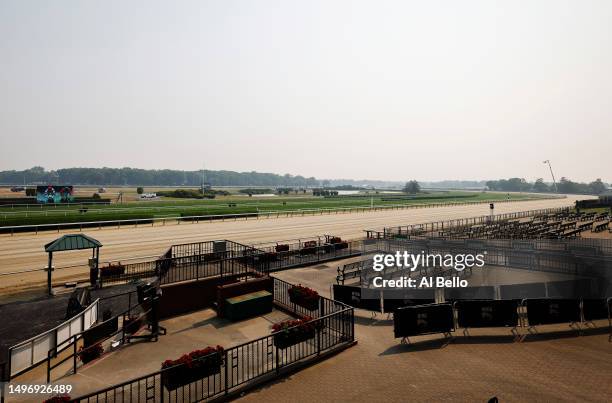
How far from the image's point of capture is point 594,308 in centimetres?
1320

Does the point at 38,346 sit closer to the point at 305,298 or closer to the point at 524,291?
the point at 305,298

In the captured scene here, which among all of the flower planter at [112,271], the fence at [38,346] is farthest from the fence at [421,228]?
the fence at [38,346]

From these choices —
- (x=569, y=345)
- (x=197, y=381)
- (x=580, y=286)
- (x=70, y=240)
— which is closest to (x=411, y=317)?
(x=569, y=345)

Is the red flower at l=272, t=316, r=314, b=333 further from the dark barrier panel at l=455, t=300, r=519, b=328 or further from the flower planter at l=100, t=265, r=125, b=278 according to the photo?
the flower planter at l=100, t=265, r=125, b=278

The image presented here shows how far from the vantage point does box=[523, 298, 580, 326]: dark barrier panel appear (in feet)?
41.5

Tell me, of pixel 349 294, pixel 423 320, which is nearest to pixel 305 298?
pixel 349 294

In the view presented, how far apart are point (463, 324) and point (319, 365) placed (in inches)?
226

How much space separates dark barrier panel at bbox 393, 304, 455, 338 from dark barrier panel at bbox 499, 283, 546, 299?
4884 mm

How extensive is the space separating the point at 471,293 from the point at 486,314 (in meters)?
4.65

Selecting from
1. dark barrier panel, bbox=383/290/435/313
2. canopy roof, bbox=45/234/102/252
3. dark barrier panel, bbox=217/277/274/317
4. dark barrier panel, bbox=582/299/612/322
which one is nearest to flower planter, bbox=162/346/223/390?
dark barrier panel, bbox=217/277/274/317

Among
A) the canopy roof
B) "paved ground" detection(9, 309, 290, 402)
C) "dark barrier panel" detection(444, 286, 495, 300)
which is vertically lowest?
"paved ground" detection(9, 309, 290, 402)

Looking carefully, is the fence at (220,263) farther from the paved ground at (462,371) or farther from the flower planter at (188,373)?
the paved ground at (462,371)

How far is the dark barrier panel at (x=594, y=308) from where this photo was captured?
13.1 meters

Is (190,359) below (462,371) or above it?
above
